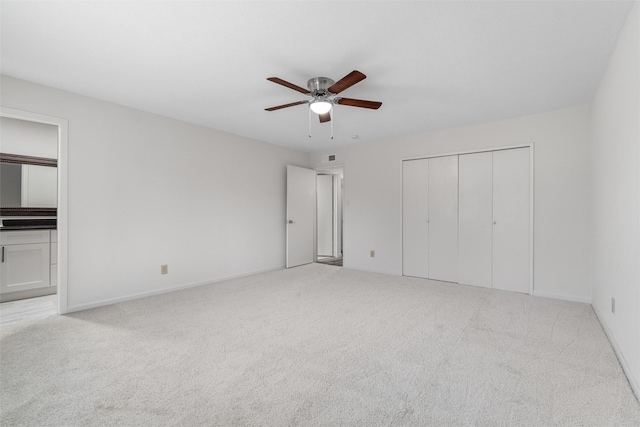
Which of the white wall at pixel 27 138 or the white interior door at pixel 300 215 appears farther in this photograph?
the white interior door at pixel 300 215

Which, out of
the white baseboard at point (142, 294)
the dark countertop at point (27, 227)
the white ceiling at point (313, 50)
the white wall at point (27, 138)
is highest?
the white ceiling at point (313, 50)

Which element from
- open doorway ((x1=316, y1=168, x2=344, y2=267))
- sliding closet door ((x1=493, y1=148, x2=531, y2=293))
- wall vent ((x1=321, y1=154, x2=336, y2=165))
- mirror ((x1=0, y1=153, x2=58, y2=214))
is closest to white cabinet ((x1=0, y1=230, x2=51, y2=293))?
mirror ((x1=0, y1=153, x2=58, y2=214))

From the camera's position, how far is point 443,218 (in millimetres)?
4293

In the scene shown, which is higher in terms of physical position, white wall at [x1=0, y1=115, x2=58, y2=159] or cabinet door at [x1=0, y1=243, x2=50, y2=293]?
white wall at [x1=0, y1=115, x2=58, y2=159]

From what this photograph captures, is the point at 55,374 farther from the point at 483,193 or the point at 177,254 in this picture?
the point at 483,193

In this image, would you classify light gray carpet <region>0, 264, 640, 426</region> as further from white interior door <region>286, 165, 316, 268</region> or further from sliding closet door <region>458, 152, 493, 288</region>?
white interior door <region>286, 165, 316, 268</region>

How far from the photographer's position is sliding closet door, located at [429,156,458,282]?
420cm

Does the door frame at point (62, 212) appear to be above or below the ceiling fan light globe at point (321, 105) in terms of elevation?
below

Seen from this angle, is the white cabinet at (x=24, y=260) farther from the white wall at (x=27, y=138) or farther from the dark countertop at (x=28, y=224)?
the white wall at (x=27, y=138)

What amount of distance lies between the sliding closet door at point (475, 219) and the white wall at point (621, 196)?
3.96 ft

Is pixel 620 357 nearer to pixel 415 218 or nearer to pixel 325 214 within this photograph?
pixel 415 218

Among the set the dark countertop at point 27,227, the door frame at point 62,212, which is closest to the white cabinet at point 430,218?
the door frame at point 62,212

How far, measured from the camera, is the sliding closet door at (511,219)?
3645 mm

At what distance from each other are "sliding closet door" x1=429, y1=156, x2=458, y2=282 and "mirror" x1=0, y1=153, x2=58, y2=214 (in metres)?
5.52
